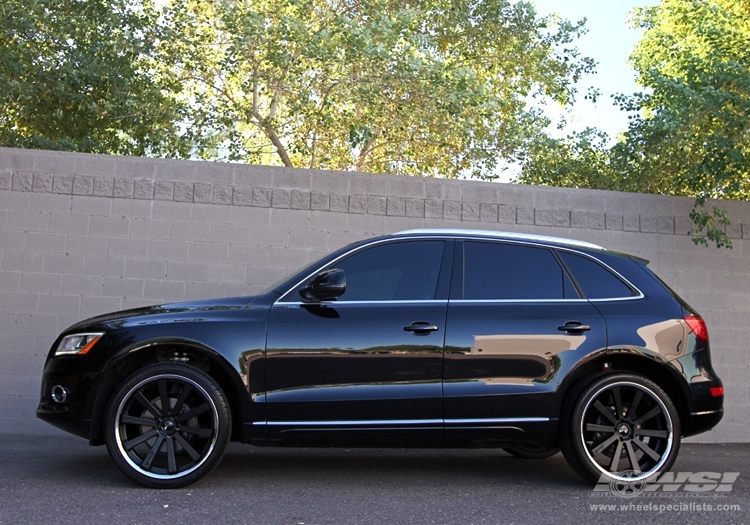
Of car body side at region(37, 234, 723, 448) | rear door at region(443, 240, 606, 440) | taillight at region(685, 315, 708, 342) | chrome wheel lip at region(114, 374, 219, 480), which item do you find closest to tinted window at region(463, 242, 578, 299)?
rear door at region(443, 240, 606, 440)

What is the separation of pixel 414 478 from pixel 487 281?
1.50 metres

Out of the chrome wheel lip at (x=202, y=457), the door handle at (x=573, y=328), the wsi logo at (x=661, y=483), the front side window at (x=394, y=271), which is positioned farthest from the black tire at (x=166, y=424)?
the wsi logo at (x=661, y=483)

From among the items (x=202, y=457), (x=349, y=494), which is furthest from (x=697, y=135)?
(x=202, y=457)

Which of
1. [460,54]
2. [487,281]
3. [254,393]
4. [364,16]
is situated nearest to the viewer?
[254,393]

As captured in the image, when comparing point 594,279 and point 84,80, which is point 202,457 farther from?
point 84,80

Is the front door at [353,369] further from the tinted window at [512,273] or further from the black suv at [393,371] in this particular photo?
the tinted window at [512,273]

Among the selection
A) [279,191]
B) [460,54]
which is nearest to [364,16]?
[460,54]

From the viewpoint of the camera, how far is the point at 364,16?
51.1 feet

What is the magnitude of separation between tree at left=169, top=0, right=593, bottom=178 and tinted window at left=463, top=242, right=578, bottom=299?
6.20 meters

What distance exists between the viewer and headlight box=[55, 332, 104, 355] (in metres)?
5.97

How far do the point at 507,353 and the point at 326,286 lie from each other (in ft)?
4.19

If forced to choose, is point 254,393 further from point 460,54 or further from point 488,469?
point 460,54

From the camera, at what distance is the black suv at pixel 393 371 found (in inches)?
229

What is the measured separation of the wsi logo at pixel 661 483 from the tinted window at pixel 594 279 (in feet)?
3.95
